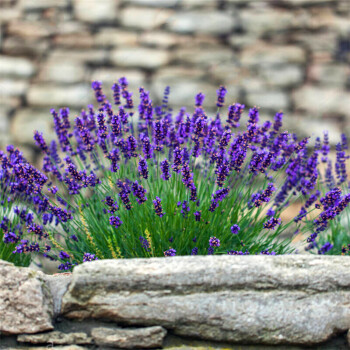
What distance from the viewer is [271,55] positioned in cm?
404

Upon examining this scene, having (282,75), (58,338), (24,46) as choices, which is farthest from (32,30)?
(58,338)

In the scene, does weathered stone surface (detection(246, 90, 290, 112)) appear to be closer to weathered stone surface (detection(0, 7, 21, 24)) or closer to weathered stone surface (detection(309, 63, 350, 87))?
weathered stone surface (detection(309, 63, 350, 87))

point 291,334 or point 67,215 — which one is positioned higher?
point 67,215

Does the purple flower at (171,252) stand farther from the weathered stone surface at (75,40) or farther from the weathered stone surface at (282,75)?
the weathered stone surface at (75,40)

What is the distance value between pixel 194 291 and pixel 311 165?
0.96 metres

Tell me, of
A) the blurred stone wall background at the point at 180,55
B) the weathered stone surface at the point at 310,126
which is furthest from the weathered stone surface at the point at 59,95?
the weathered stone surface at the point at 310,126

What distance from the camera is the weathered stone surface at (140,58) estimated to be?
4.05m

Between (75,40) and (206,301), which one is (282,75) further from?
(206,301)

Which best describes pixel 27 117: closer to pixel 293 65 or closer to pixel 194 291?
pixel 293 65

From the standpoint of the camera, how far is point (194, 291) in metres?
1.69

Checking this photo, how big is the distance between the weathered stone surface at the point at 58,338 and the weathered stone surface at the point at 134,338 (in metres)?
0.04

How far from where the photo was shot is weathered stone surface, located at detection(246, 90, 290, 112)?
3984 millimetres

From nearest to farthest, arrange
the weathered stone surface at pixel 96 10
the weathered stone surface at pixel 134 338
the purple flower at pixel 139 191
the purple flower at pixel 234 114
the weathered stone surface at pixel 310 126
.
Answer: the weathered stone surface at pixel 134 338, the purple flower at pixel 139 191, the purple flower at pixel 234 114, the weathered stone surface at pixel 310 126, the weathered stone surface at pixel 96 10

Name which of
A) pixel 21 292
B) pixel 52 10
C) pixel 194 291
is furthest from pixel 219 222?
pixel 52 10
